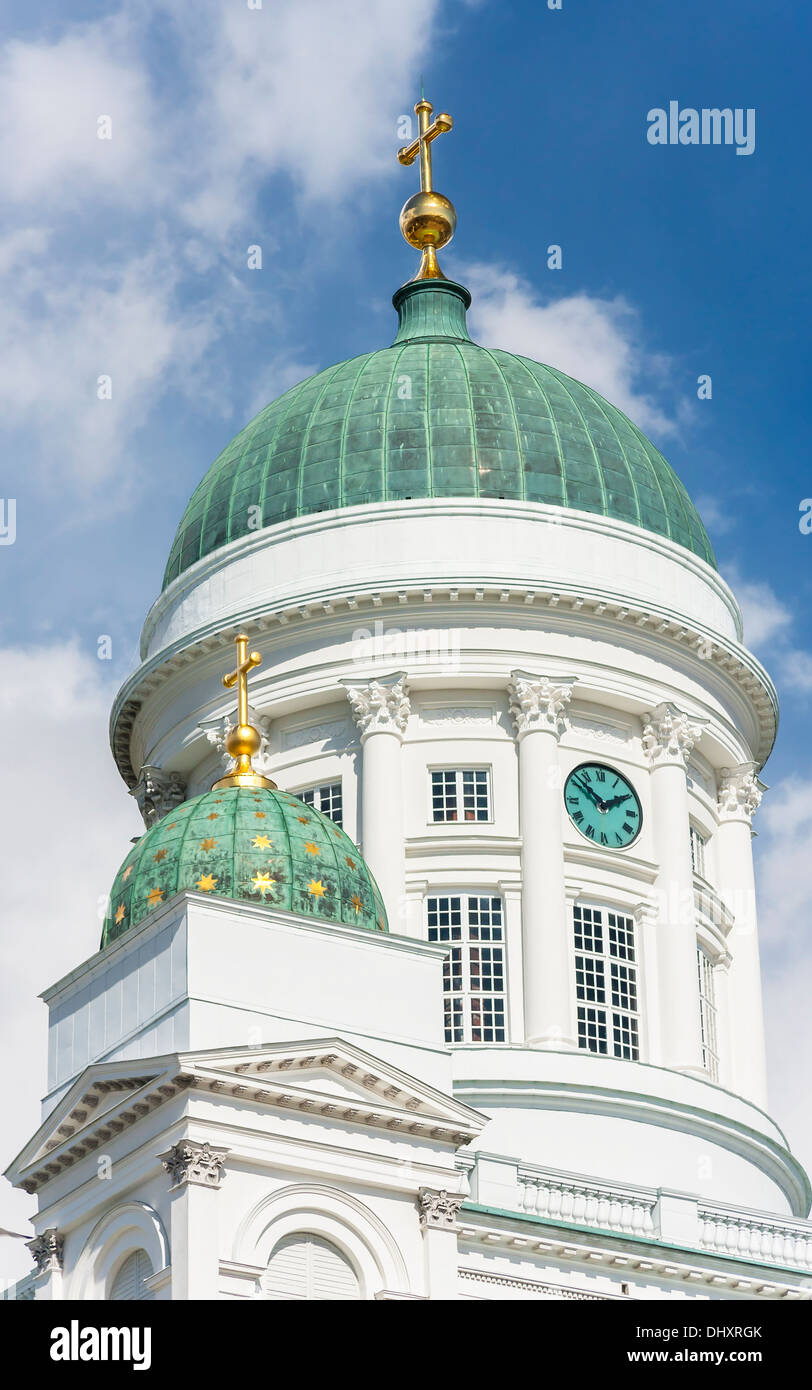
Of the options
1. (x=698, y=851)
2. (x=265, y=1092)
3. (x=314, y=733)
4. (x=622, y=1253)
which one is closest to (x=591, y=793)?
(x=698, y=851)

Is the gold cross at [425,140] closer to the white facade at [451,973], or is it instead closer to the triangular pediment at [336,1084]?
the white facade at [451,973]

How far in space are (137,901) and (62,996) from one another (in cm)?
→ 188

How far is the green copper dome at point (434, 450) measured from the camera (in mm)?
60812

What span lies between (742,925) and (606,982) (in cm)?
494

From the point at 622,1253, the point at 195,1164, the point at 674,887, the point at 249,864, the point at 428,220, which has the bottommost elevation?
the point at 195,1164

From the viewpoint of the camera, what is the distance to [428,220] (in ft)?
216

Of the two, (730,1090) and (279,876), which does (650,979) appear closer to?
(730,1090)

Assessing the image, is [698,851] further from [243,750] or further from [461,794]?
[243,750]

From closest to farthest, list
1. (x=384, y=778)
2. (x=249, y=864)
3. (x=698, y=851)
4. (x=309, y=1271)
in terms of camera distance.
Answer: (x=309, y=1271)
(x=249, y=864)
(x=384, y=778)
(x=698, y=851)

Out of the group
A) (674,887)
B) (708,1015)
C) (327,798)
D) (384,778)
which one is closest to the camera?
(384,778)

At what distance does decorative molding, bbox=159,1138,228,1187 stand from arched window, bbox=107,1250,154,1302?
54.1 inches

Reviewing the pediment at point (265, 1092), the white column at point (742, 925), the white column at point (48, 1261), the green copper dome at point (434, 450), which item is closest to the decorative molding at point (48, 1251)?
the white column at point (48, 1261)
